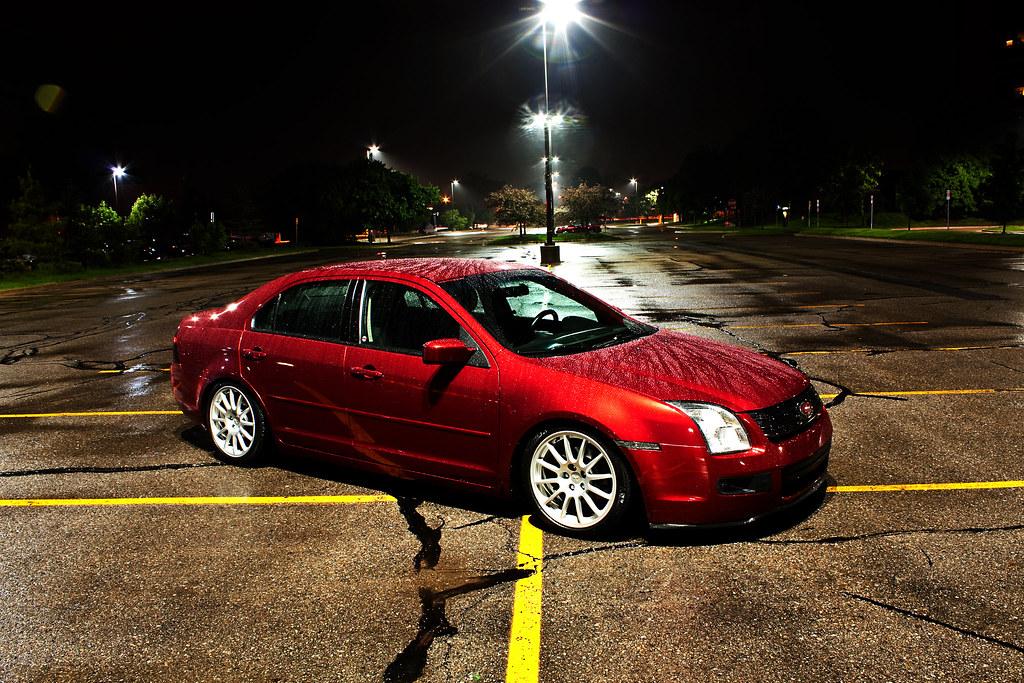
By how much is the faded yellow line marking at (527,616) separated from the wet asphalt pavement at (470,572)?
24mm

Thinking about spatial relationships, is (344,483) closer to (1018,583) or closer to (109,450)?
(109,450)

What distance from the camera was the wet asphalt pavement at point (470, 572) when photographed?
9.97 feet

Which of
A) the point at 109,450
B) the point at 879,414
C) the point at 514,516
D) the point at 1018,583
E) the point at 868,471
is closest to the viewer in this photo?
the point at 1018,583

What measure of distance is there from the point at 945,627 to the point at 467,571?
2.13m

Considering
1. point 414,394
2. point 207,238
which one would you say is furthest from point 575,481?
point 207,238

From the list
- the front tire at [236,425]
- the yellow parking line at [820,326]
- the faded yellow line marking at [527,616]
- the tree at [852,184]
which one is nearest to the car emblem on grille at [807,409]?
the faded yellow line marking at [527,616]

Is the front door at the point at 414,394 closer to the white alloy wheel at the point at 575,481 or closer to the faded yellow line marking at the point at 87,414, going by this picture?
the white alloy wheel at the point at 575,481

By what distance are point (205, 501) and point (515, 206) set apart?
60639mm

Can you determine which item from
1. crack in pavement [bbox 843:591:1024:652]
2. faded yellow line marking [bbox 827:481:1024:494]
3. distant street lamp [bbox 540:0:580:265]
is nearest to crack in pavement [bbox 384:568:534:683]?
crack in pavement [bbox 843:591:1024:652]

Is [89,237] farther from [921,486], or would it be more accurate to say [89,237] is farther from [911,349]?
[921,486]

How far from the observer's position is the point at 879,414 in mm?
6637

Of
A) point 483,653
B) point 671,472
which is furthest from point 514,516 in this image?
point 483,653

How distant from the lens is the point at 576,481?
13.6 feet

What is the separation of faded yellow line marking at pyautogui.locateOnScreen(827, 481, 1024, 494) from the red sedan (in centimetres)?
66
